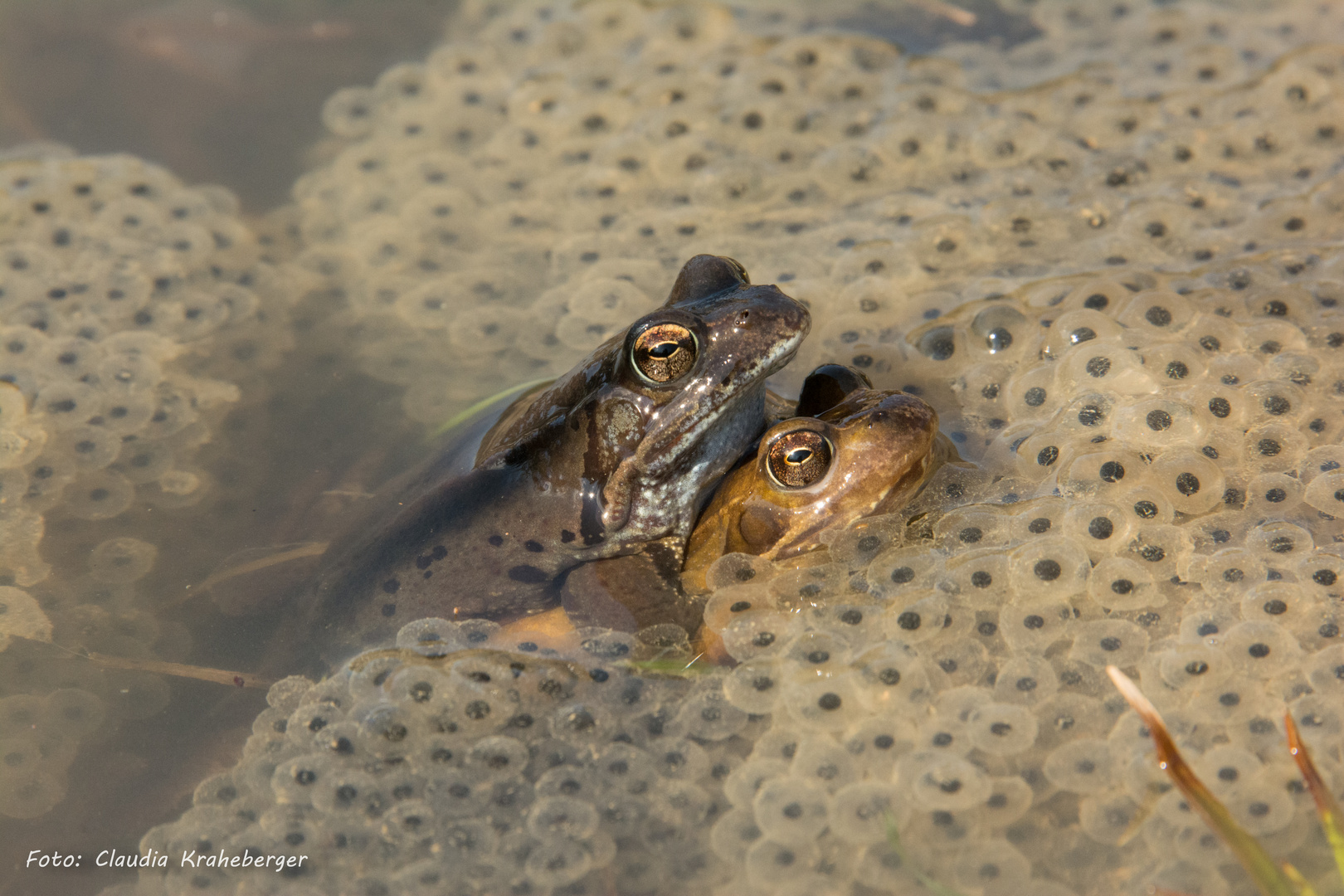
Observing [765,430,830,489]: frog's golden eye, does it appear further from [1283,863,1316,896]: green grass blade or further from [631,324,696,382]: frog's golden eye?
[1283,863,1316,896]: green grass blade

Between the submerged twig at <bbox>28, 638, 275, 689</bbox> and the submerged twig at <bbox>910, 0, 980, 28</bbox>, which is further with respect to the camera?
the submerged twig at <bbox>910, 0, 980, 28</bbox>

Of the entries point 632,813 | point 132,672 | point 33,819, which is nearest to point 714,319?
point 632,813

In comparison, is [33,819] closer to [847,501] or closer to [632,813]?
[632,813]

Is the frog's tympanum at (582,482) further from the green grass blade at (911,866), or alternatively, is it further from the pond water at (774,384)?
the green grass blade at (911,866)

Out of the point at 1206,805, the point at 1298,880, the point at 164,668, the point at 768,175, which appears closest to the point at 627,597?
the point at 164,668

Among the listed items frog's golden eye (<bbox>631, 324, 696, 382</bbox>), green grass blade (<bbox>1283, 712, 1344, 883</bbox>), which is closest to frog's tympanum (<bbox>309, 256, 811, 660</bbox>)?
frog's golden eye (<bbox>631, 324, 696, 382</bbox>)

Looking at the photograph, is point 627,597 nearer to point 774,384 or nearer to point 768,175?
point 774,384
